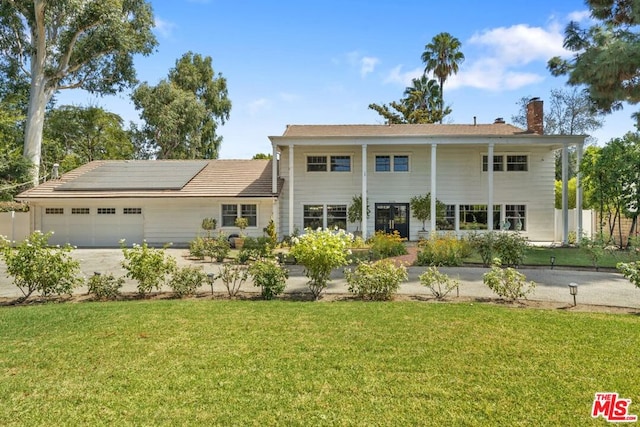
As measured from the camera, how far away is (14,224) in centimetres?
1912

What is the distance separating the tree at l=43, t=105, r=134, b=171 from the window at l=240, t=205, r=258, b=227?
18351mm

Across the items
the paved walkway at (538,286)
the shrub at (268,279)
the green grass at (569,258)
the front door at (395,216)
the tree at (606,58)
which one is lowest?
the paved walkway at (538,286)

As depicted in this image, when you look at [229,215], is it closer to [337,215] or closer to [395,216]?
[337,215]

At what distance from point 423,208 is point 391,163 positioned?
9.79ft

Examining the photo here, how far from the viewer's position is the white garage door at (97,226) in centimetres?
1886

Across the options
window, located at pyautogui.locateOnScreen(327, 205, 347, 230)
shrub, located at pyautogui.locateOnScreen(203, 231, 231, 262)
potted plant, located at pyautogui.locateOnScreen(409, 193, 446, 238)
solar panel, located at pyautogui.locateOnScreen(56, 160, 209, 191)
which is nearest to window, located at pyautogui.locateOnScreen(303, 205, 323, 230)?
window, located at pyautogui.locateOnScreen(327, 205, 347, 230)

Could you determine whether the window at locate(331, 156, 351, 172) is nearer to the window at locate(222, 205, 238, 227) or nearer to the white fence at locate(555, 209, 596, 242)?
the window at locate(222, 205, 238, 227)

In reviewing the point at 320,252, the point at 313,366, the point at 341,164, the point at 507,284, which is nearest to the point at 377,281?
the point at 320,252

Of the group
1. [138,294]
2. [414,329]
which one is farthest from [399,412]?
[138,294]

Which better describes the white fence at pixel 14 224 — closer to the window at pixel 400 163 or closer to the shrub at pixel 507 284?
the window at pixel 400 163

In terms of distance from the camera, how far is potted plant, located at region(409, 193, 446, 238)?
18547 millimetres

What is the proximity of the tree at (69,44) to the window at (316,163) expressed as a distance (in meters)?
16.3

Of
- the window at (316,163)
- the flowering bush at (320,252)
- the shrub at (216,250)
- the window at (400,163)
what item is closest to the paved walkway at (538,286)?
the flowering bush at (320,252)

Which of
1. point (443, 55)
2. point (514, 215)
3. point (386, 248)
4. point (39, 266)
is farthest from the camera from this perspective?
point (443, 55)
